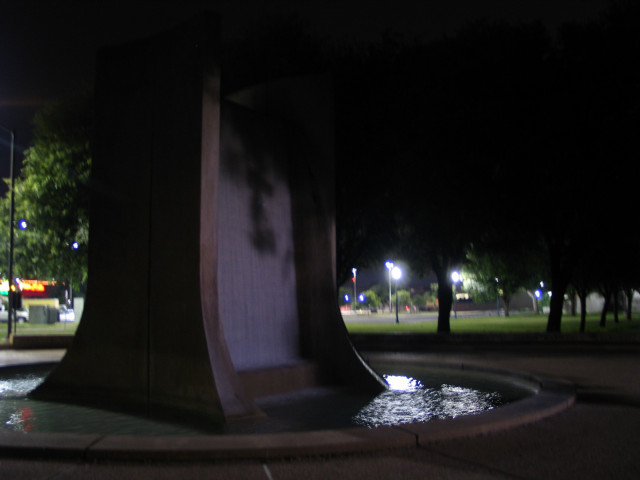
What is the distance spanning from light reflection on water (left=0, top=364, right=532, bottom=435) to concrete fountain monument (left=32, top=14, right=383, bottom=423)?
0.43m

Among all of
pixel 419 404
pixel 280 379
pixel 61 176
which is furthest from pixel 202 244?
pixel 61 176

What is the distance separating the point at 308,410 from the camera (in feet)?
30.5

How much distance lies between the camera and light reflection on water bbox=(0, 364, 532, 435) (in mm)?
8025

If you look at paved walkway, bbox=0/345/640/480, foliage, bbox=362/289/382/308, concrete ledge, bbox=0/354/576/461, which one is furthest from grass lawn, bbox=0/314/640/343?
foliage, bbox=362/289/382/308

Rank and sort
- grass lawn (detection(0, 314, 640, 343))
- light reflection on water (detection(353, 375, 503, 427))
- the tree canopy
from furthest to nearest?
grass lawn (detection(0, 314, 640, 343))
the tree canopy
light reflection on water (detection(353, 375, 503, 427))

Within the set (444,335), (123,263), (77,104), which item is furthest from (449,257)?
(123,263)

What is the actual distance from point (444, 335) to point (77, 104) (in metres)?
17.6

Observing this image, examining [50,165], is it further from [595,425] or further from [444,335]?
[595,425]

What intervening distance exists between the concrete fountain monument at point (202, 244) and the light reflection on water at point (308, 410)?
433mm

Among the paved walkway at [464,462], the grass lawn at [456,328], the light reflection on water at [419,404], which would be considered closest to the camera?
the paved walkway at [464,462]

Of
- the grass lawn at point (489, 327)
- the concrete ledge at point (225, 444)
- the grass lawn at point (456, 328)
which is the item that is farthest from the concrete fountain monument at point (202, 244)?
the grass lawn at point (489, 327)

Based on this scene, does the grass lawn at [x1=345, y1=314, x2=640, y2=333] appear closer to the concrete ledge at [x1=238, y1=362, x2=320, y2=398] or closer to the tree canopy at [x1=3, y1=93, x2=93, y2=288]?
the tree canopy at [x1=3, y1=93, x2=93, y2=288]

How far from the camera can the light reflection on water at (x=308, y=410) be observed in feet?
26.3

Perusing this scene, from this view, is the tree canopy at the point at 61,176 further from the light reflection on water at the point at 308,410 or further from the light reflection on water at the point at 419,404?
the light reflection on water at the point at 419,404
